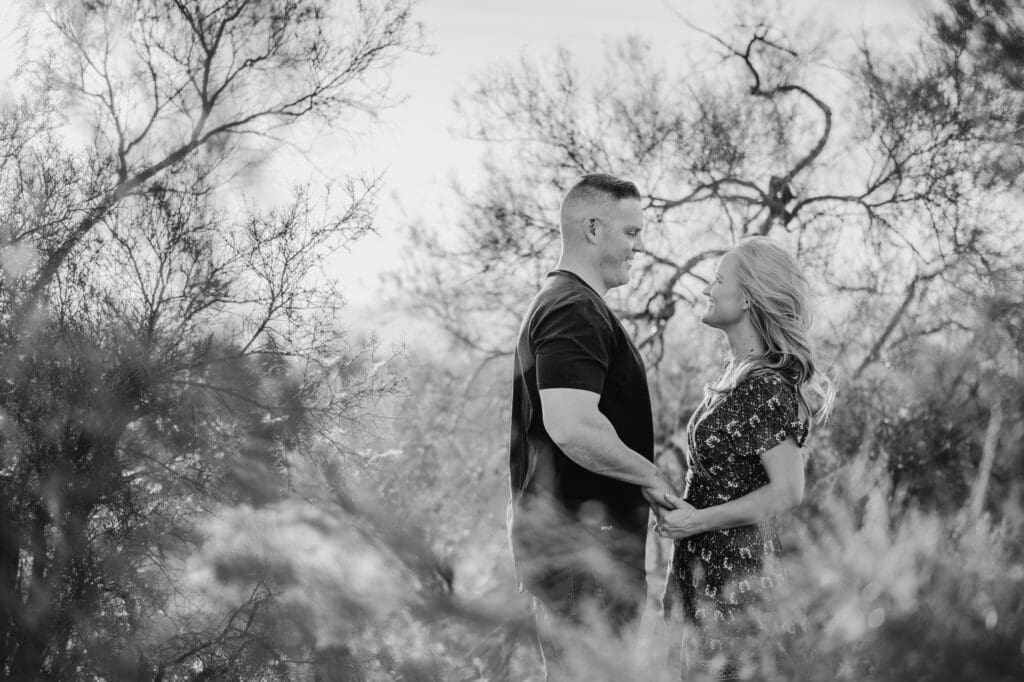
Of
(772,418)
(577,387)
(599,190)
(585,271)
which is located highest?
(599,190)

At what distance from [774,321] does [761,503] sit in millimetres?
446

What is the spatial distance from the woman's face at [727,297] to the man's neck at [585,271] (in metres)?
0.30

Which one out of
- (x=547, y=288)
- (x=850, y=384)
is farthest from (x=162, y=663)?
(x=850, y=384)

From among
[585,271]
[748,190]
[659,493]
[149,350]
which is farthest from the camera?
[748,190]

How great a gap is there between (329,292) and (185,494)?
88 centimetres

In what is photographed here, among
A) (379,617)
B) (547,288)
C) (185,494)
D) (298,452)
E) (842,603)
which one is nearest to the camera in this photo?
(842,603)

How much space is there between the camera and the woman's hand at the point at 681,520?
2.10m

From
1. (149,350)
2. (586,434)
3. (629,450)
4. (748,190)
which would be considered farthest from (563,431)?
(748,190)

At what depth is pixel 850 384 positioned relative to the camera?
5.57 m

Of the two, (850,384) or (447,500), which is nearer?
(850,384)

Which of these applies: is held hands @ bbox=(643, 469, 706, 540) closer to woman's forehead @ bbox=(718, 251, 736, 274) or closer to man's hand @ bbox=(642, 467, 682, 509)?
man's hand @ bbox=(642, 467, 682, 509)

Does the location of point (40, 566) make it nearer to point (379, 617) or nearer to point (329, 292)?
point (329, 292)

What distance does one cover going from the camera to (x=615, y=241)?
7.33 feet

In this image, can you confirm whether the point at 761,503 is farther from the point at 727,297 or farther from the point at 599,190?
the point at 599,190
